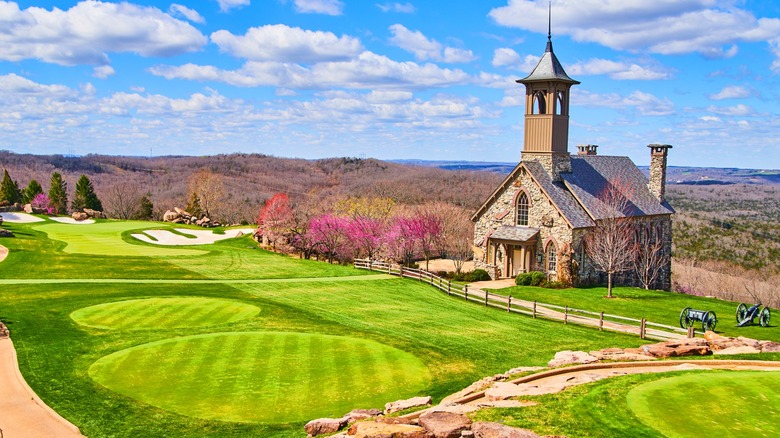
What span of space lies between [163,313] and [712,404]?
2187 centimetres

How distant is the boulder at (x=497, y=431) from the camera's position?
11945mm

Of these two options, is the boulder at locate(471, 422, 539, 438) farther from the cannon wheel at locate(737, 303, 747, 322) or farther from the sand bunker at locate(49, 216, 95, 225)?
the sand bunker at locate(49, 216, 95, 225)

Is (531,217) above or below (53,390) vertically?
above

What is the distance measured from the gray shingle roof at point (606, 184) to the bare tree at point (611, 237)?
1.02ft

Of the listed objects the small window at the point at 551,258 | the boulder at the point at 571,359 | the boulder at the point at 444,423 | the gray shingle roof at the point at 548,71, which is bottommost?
the boulder at the point at 571,359

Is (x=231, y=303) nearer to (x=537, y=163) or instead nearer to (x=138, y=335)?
(x=138, y=335)

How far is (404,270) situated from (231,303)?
49.3ft

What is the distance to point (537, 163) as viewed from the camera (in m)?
42.9

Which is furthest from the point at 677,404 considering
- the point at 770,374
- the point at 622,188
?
the point at 622,188

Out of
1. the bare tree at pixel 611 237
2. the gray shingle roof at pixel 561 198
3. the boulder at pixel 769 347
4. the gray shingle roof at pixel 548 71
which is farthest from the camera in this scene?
the gray shingle roof at pixel 548 71

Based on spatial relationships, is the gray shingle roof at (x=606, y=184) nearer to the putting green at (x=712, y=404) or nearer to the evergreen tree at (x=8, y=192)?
the putting green at (x=712, y=404)

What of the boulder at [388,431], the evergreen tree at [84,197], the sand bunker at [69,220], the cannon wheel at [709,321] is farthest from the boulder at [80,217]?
the boulder at [388,431]

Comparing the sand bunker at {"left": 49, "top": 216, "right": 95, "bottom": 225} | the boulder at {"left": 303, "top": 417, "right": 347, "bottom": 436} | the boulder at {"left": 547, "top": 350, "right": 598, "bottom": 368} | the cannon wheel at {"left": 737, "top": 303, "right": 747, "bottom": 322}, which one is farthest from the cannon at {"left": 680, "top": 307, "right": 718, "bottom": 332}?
the sand bunker at {"left": 49, "top": 216, "right": 95, "bottom": 225}

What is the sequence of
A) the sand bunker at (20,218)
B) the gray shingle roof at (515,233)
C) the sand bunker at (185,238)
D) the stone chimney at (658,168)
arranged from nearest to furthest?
1. the gray shingle roof at (515,233)
2. the stone chimney at (658,168)
3. the sand bunker at (185,238)
4. the sand bunker at (20,218)
